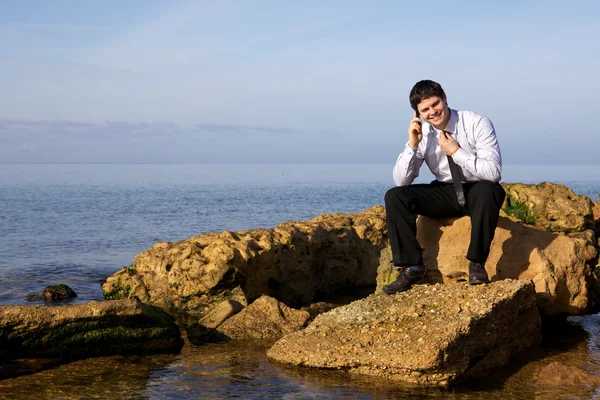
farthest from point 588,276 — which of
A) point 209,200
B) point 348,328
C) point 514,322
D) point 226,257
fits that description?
point 209,200

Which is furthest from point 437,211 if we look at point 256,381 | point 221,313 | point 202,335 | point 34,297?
point 34,297

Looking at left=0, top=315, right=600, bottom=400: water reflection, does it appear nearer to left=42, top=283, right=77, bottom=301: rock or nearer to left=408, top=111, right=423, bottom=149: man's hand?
left=408, top=111, right=423, bottom=149: man's hand

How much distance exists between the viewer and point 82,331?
269 inches

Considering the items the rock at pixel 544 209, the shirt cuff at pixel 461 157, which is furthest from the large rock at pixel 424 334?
the rock at pixel 544 209

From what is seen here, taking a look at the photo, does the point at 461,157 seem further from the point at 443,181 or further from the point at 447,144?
the point at 443,181

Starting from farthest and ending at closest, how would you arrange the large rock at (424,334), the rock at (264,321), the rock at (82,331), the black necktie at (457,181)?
the rock at (264,321), the black necktie at (457,181), the rock at (82,331), the large rock at (424,334)

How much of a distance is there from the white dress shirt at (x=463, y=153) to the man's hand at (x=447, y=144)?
0.06 metres

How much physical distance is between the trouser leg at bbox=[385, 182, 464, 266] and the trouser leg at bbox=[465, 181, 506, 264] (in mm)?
422

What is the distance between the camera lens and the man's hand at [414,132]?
6711mm

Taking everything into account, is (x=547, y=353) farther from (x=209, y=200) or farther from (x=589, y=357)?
(x=209, y=200)

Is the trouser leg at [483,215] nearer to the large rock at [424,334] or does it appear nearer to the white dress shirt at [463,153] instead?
the white dress shirt at [463,153]

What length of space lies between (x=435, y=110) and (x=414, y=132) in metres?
Answer: 0.30

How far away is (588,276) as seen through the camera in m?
7.65

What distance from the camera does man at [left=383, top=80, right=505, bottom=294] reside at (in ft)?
21.5
